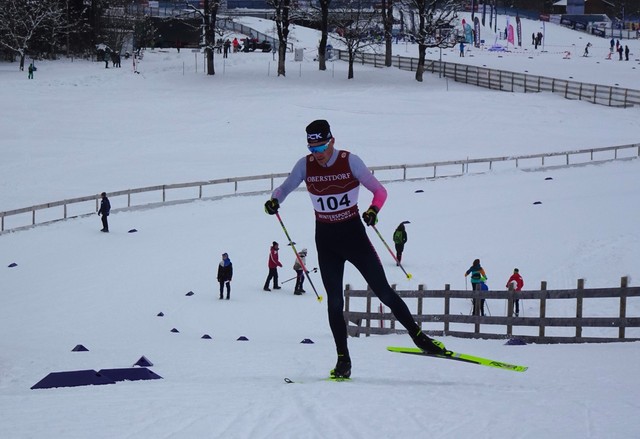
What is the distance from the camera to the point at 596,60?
78.7 m

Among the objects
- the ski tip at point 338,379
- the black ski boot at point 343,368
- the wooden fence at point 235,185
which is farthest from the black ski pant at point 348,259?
the wooden fence at point 235,185

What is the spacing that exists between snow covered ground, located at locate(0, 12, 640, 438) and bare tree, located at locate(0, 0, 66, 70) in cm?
173

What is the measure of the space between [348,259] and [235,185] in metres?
27.0

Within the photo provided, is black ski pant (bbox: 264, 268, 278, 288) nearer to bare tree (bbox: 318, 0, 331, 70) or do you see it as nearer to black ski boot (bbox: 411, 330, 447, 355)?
black ski boot (bbox: 411, 330, 447, 355)

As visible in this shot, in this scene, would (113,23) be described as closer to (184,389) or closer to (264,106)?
(264,106)

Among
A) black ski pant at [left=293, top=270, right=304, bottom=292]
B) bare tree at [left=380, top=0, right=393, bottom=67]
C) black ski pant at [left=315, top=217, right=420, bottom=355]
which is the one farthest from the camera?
bare tree at [left=380, top=0, right=393, bottom=67]

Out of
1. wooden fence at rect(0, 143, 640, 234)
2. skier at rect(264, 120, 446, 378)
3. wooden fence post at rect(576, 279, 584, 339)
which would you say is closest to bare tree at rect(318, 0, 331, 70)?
wooden fence at rect(0, 143, 640, 234)

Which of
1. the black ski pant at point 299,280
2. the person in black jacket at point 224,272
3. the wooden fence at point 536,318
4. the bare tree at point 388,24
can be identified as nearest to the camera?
the wooden fence at point 536,318

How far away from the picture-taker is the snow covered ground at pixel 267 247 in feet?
25.0

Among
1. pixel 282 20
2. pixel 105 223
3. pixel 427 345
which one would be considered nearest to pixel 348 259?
pixel 427 345

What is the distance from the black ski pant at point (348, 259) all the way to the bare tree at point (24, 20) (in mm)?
56584

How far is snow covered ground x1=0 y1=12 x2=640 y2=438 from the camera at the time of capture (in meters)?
7.63

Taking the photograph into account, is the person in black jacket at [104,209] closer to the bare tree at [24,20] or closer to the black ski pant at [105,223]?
the black ski pant at [105,223]

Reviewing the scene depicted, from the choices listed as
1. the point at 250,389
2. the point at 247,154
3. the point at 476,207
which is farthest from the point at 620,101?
the point at 250,389
